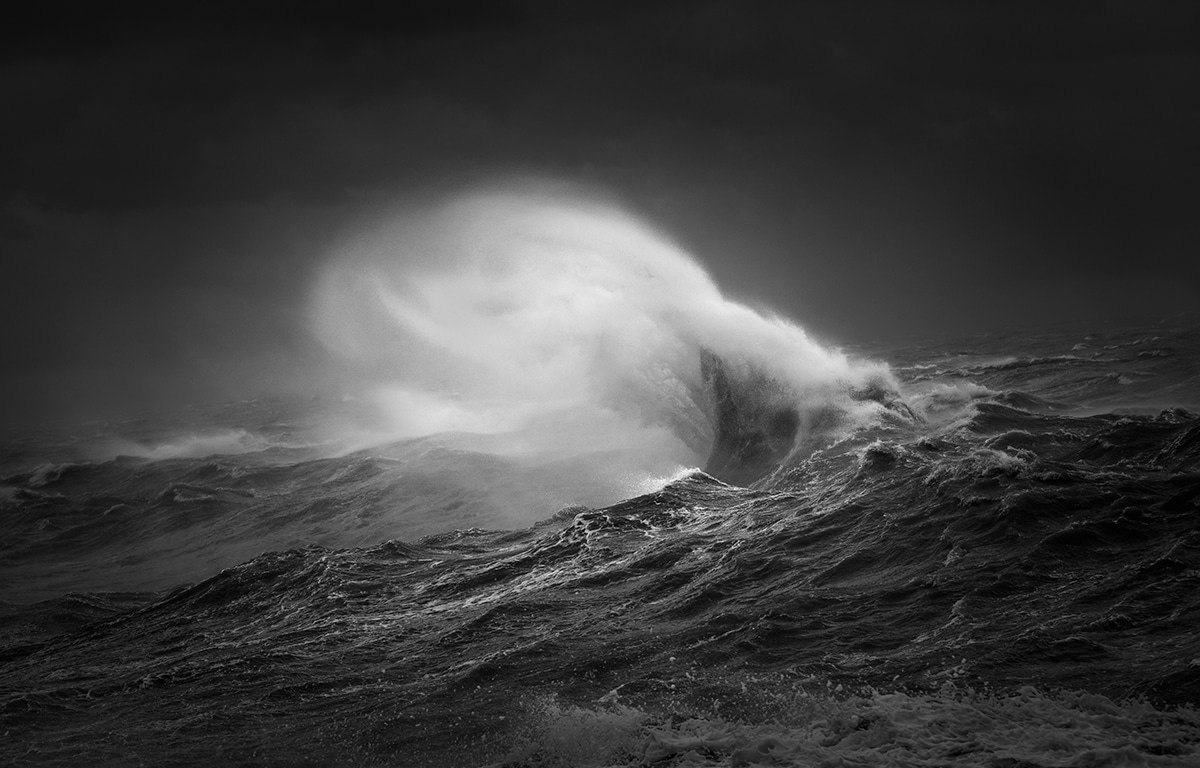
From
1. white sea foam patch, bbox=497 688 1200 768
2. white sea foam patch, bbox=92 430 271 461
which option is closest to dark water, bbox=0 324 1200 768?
white sea foam patch, bbox=497 688 1200 768

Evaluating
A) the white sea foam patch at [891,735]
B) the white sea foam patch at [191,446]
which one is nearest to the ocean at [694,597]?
the white sea foam patch at [891,735]

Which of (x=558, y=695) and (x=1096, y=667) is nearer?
(x=1096, y=667)

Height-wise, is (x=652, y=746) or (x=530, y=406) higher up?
(x=530, y=406)

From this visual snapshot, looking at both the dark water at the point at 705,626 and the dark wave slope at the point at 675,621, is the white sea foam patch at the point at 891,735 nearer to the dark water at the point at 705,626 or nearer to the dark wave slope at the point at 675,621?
the dark water at the point at 705,626

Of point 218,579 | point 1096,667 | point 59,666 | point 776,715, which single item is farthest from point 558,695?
point 218,579

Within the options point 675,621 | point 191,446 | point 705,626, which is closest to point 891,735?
point 705,626

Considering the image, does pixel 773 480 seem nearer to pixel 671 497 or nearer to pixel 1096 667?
pixel 671 497
